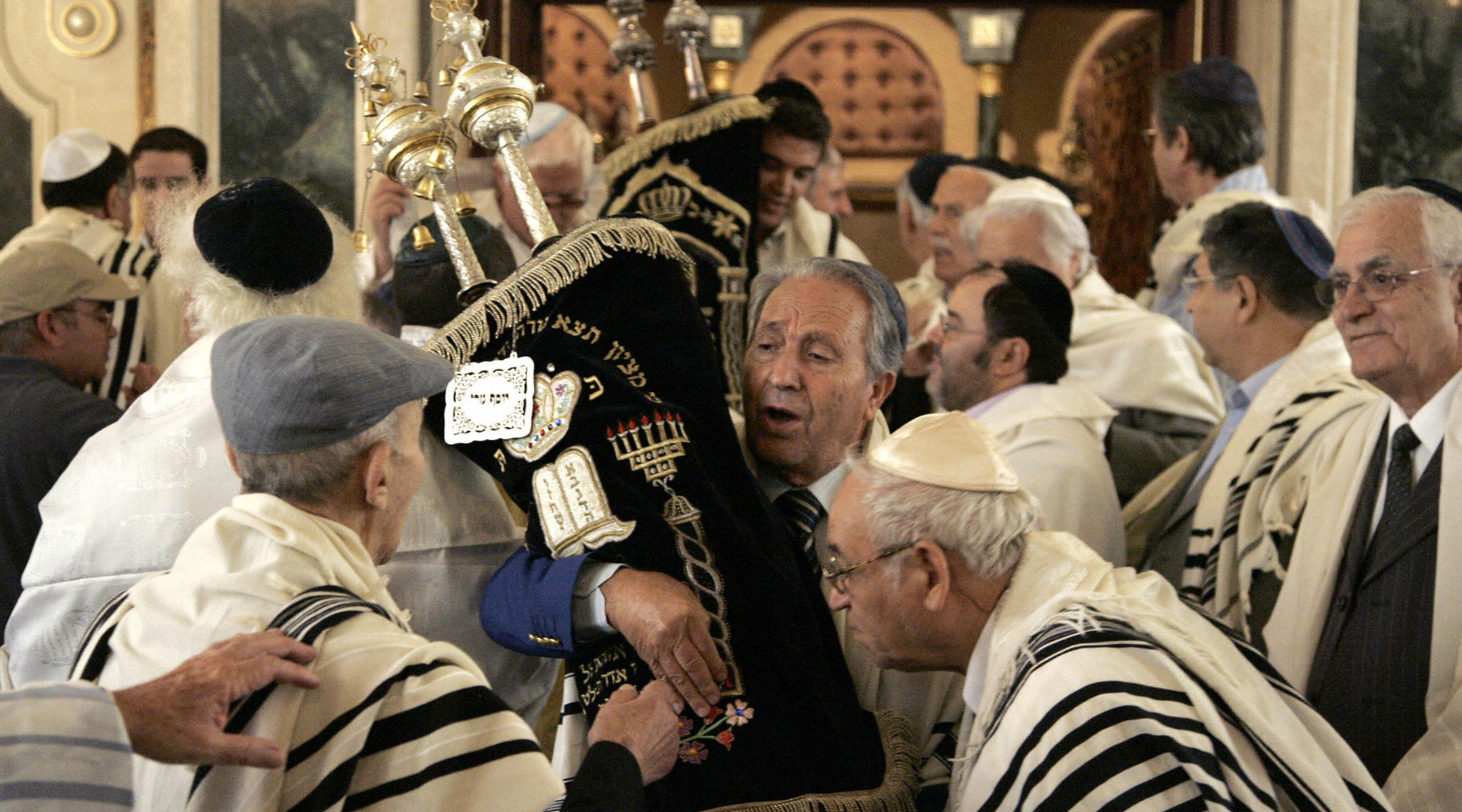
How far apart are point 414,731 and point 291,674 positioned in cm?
17

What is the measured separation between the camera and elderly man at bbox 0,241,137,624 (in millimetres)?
3416

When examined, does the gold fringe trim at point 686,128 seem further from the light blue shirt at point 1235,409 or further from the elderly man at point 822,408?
the light blue shirt at point 1235,409

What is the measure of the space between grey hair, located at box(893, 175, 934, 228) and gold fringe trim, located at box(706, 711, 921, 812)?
3.48 metres

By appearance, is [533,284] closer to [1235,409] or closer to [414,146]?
[414,146]

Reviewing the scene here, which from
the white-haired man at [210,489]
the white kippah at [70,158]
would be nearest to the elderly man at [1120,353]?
the white-haired man at [210,489]

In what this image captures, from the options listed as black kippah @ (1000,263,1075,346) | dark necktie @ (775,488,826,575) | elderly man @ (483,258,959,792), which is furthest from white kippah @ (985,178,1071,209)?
dark necktie @ (775,488,826,575)

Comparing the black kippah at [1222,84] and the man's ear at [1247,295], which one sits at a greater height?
the black kippah at [1222,84]

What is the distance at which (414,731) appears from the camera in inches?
70.3

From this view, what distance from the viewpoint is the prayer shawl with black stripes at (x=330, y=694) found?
1.76m

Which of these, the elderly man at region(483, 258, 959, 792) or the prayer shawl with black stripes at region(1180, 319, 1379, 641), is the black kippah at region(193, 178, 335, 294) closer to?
the elderly man at region(483, 258, 959, 792)

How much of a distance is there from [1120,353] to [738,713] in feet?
7.93

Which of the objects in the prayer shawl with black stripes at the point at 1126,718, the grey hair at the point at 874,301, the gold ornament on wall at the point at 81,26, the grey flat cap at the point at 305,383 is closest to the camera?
the grey flat cap at the point at 305,383

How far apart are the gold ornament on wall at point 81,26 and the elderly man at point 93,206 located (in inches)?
104

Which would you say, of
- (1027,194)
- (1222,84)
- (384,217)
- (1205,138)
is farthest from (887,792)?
(1222,84)
